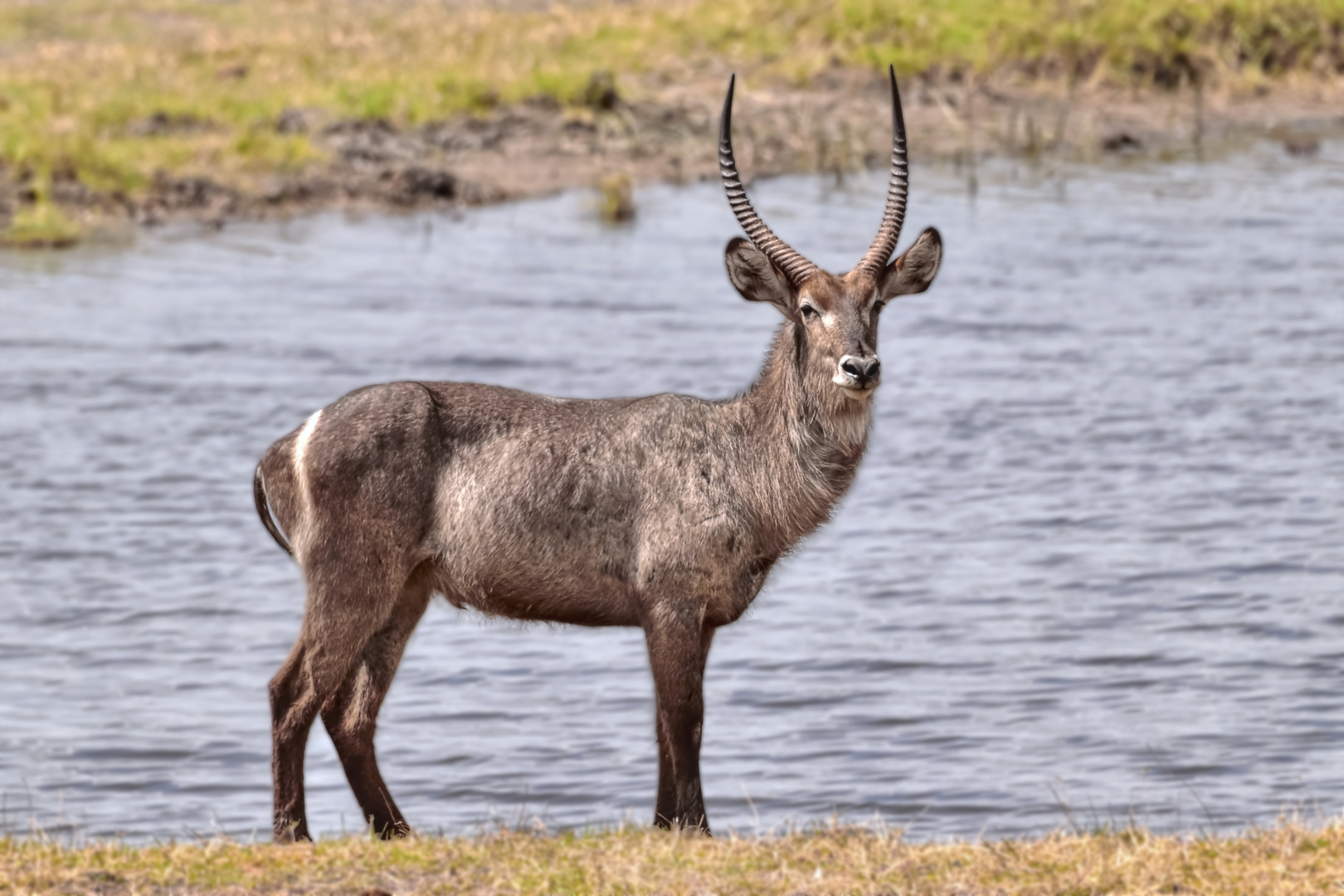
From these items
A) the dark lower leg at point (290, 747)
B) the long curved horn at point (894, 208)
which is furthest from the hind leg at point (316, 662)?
the long curved horn at point (894, 208)

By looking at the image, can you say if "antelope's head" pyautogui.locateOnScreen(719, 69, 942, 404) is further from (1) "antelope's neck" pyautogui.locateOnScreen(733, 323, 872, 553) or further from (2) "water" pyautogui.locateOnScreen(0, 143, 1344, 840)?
(2) "water" pyautogui.locateOnScreen(0, 143, 1344, 840)

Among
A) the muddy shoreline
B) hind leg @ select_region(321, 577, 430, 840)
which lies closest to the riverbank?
the muddy shoreline

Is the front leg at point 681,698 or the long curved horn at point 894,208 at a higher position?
the long curved horn at point 894,208

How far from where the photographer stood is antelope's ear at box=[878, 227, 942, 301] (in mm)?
6953

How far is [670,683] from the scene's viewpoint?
666 centimetres

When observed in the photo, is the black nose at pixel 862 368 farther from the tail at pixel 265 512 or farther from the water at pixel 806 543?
the tail at pixel 265 512

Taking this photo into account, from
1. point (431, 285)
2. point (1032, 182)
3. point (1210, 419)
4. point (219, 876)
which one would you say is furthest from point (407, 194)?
point (219, 876)

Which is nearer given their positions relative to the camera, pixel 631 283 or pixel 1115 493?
pixel 1115 493

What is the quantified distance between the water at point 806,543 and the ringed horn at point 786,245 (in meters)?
1.42

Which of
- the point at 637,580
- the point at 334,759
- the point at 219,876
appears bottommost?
the point at 334,759

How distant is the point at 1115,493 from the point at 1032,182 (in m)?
11.1

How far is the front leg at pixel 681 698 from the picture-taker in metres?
6.66

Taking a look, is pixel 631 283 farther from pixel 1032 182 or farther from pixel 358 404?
pixel 358 404

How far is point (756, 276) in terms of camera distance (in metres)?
6.95
